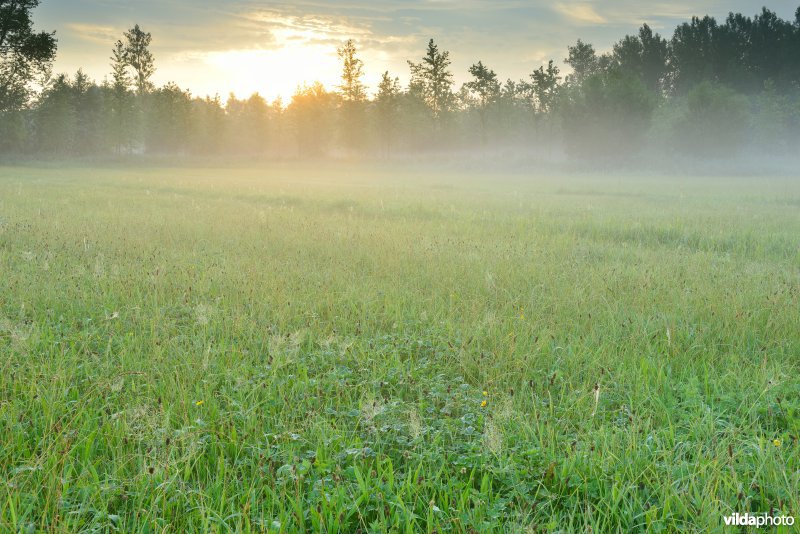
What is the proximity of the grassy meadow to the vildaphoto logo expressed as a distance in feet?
0.17

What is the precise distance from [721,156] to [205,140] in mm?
74036

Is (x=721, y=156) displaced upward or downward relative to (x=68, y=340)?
upward

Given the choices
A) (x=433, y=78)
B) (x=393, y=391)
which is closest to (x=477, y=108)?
(x=433, y=78)

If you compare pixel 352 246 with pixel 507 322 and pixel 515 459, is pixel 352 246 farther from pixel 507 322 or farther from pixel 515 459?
pixel 515 459

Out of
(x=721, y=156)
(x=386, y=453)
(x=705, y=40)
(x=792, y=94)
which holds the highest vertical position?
(x=705, y=40)

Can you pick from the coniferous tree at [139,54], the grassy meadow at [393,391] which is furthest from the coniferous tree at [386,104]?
the grassy meadow at [393,391]

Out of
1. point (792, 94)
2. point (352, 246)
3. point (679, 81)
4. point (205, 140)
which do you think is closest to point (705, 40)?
point (679, 81)

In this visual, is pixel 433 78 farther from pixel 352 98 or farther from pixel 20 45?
pixel 20 45

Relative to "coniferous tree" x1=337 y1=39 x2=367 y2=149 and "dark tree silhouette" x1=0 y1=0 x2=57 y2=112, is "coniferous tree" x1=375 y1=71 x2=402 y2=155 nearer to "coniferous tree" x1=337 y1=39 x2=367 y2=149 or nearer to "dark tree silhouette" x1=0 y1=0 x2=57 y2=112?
"coniferous tree" x1=337 y1=39 x2=367 y2=149

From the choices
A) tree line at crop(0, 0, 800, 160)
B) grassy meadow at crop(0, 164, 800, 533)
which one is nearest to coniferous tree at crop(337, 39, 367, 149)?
tree line at crop(0, 0, 800, 160)

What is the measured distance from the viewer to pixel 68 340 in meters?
4.23

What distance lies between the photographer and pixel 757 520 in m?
2.21

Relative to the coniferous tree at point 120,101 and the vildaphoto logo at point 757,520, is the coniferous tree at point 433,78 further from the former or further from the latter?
the vildaphoto logo at point 757,520

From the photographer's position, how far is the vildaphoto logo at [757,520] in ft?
7.16
